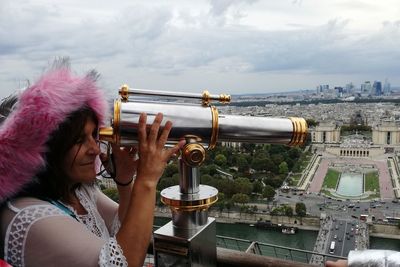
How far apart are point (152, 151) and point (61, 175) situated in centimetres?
16

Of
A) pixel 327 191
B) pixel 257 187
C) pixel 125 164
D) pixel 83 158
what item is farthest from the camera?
pixel 327 191

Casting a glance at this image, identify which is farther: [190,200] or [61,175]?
[190,200]

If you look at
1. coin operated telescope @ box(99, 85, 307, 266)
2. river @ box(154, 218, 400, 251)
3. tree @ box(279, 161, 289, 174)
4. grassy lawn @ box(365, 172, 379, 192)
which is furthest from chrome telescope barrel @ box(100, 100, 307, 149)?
grassy lawn @ box(365, 172, 379, 192)

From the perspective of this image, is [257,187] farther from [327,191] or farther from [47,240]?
[47,240]

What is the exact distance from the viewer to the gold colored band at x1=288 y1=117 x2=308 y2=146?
88 cm

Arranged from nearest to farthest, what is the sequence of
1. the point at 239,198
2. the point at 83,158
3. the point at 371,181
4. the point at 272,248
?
the point at 83,158 < the point at 272,248 < the point at 239,198 < the point at 371,181

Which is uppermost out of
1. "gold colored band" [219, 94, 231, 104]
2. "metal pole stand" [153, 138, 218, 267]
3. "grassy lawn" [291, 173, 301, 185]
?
"gold colored band" [219, 94, 231, 104]

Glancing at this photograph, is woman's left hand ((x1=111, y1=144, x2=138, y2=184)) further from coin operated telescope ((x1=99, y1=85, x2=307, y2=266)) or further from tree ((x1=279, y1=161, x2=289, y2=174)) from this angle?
tree ((x1=279, y1=161, x2=289, y2=174))

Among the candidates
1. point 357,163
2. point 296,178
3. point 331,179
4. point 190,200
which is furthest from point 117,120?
point 357,163

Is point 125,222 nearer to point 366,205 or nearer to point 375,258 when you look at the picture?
point 375,258

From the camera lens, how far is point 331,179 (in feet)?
56.2

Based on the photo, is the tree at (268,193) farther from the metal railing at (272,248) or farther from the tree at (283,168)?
the metal railing at (272,248)

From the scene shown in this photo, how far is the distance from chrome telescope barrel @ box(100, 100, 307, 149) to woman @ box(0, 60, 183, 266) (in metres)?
0.04

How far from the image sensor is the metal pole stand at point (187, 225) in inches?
33.4
